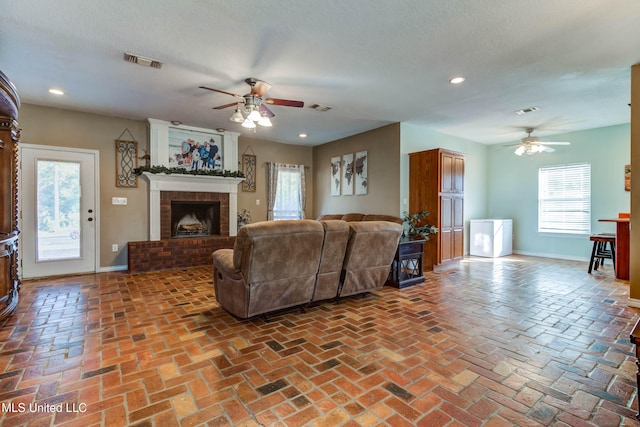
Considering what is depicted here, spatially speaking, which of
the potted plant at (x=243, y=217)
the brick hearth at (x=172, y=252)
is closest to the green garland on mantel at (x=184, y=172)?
the potted plant at (x=243, y=217)

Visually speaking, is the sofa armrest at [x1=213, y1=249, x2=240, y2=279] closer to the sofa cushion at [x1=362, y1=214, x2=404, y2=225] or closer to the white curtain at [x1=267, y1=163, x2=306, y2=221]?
the sofa cushion at [x1=362, y1=214, x2=404, y2=225]

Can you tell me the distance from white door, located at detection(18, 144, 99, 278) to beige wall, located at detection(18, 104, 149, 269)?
0.44ft

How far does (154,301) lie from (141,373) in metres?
1.76

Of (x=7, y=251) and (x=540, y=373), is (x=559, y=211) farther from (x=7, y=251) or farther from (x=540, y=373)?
(x=7, y=251)

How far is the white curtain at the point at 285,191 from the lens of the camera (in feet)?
24.2

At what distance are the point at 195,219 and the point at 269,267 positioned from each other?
4396 millimetres

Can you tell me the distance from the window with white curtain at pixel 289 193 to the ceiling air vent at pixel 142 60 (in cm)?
424

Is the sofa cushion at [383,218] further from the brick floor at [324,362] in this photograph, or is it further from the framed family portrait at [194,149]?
the framed family portrait at [194,149]

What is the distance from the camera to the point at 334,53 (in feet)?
10.3

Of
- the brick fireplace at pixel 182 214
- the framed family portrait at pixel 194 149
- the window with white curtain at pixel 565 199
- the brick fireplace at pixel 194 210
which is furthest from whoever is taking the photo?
the window with white curtain at pixel 565 199

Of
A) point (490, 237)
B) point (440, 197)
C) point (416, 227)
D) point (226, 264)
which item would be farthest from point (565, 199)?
point (226, 264)

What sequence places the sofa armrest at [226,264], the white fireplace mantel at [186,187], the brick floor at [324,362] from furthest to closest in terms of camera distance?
1. the white fireplace mantel at [186,187]
2. the sofa armrest at [226,264]
3. the brick floor at [324,362]

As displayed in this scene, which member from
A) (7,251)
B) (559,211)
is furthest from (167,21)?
(559,211)

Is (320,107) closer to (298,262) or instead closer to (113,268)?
(298,262)
